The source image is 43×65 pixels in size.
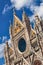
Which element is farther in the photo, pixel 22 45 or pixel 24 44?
pixel 22 45

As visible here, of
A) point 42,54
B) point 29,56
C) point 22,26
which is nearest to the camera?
point 42,54

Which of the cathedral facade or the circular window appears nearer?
the cathedral facade

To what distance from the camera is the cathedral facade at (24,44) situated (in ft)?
141

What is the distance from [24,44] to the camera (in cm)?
4669

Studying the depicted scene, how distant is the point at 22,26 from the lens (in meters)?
47.8

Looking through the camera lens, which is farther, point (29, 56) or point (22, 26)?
point (22, 26)

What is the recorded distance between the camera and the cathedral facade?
42828mm

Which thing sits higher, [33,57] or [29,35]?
[29,35]

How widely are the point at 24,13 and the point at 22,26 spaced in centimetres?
238

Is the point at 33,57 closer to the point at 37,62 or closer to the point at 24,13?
the point at 37,62

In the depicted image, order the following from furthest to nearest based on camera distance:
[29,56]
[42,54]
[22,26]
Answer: [22,26]
[29,56]
[42,54]

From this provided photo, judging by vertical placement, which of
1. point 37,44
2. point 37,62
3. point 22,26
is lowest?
point 37,62

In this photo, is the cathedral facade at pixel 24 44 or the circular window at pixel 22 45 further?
the circular window at pixel 22 45

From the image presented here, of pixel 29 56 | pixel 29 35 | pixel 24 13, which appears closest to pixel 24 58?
pixel 29 56
